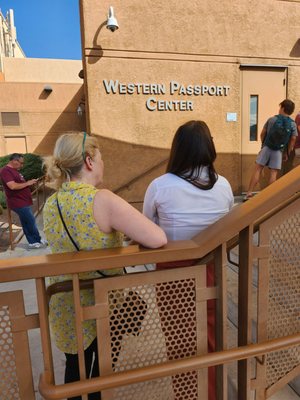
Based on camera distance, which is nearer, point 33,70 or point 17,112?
point 17,112

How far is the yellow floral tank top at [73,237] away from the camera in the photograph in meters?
1.38

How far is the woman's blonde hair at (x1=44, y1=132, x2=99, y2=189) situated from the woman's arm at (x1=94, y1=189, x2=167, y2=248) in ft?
0.77

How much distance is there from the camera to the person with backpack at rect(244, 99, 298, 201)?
5031 mm

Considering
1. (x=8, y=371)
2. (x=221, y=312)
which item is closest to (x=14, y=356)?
(x=8, y=371)

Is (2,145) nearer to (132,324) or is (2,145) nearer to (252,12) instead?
(252,12)

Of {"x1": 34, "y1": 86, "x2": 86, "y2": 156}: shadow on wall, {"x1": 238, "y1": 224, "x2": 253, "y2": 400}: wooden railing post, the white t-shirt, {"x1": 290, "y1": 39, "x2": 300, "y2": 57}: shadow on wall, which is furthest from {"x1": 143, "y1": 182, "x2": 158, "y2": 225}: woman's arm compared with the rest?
{"x1": 34, "y1": 86, "x2": 86, "y2": 156}: shadow on wall

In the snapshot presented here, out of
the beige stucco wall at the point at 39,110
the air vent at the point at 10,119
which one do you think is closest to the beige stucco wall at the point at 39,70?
the beige stucco wall at the point at 39,110

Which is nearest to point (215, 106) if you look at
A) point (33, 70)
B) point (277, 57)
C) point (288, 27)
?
point (277, 57)

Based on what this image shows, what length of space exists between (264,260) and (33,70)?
26.2m

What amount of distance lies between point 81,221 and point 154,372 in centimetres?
70

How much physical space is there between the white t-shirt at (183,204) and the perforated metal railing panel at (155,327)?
0.34 meters

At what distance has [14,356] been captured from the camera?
120 cm

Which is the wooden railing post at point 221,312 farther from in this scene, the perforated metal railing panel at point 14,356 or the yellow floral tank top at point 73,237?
the perforated metal railing panel at point 14,356

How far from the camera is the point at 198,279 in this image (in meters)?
1.34
